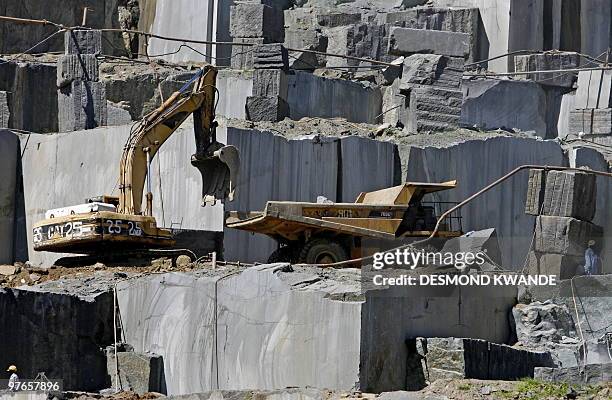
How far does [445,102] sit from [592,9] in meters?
11.1

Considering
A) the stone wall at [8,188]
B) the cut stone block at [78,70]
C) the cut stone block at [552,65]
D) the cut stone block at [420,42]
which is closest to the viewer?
the stone wall at [8,188]

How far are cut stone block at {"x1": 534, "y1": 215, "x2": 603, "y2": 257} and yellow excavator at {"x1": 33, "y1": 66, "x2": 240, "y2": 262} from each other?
425 cm

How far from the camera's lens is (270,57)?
33.6 meters

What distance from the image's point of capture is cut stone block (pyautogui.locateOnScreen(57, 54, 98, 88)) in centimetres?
3441

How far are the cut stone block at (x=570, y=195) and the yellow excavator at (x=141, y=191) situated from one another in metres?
4.30

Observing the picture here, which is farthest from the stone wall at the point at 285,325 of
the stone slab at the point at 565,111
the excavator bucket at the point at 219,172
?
the stone slab at the point at 565,111

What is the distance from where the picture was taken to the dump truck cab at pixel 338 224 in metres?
27.2

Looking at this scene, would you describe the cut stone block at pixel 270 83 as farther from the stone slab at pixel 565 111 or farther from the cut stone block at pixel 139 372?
the cut stone block at pixel 139 372

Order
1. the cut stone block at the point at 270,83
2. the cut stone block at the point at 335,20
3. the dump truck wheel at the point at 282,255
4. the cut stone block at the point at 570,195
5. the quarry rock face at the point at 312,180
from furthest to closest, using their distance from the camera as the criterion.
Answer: the cut stone block at the point at 335,20
the cut stone block at the point at 270,83
the cut stone block at the point at 570,195
the dump truck wheel at the point at 282,255
the quarry rock face at the point at 312,180

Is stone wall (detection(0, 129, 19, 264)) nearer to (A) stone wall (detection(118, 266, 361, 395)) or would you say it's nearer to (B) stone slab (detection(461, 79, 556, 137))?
(B) stone slab (detection(461, 79, 556, 137))

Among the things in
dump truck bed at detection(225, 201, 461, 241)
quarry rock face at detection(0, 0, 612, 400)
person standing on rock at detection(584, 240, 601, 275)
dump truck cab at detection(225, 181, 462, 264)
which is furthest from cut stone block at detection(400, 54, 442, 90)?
dump truck bed at detection(225, 201, 461, 241)

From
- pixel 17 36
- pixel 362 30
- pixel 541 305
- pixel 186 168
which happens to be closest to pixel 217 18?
pixel 362 30

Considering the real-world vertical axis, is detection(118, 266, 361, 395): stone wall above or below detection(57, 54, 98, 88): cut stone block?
below

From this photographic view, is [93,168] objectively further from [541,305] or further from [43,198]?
[541,305]
